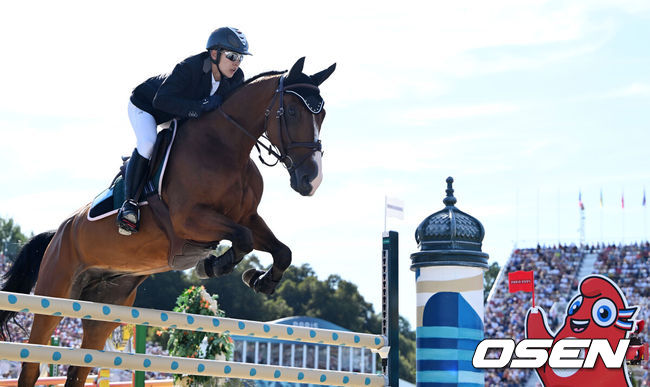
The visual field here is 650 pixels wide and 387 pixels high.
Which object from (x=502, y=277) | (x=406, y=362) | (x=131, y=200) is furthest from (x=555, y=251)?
(x=131, y=200)

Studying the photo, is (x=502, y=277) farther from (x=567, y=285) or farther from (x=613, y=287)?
(x=613, y=287)

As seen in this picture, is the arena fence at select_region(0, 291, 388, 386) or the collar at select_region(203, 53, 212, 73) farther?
the collar at select_region(203, 53, 212, 73)

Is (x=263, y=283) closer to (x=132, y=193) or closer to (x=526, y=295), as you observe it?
(x=132, y=193)

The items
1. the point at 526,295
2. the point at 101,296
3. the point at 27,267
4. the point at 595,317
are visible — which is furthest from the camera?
the point at 526,295

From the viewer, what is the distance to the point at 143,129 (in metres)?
4.34

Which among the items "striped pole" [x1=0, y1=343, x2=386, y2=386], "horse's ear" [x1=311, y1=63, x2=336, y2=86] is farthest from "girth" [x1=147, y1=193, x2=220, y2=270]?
"horse's ear" [x1=311, y1=63, x2=336, y2=86]

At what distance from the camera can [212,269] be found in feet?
13.2

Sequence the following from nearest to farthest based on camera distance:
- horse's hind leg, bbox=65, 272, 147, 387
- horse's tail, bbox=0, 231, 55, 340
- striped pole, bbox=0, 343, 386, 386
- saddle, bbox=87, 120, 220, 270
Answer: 1. striped pole, bbox=0, 343, 386, 386
2. saddle, bbox=87, 120, 220, 270
3. horse's hind leg, bbox=65, 272, 147, 387
4. horse's tail, bbox=0, 231, 55, 340

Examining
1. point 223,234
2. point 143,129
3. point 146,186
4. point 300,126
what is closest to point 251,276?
point 223,234

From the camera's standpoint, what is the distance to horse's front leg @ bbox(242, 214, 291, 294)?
4.20 meters

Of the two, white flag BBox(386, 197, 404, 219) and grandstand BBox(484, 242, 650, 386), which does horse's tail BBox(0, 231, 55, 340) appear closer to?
white flag BBox(386, 197, 404, 219)

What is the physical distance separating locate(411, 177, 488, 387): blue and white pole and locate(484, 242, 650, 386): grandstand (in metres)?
20.5

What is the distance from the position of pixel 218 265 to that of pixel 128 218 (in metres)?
0.54

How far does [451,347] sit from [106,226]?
1951 millimetres
